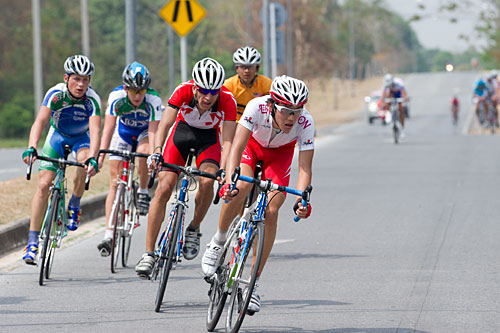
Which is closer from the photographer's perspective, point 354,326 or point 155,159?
point 354,326

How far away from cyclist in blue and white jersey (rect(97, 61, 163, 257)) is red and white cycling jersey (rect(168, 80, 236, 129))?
0.61 meters

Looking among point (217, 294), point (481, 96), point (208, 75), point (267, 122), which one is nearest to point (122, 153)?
point (208, 75)

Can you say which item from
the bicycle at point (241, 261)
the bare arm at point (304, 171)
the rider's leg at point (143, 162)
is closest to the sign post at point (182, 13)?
the rider's leg at point (143, 162)

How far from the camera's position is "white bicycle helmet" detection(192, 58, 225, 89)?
7.71m

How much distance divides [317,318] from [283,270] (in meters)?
2.12

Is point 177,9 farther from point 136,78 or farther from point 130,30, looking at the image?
point 136,78

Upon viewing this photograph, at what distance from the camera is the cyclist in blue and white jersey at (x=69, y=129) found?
8789 millimetres

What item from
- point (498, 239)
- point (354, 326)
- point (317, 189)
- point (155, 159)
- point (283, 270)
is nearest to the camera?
point (354, 326)

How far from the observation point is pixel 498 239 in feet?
35.7

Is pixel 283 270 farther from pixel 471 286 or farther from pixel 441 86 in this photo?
pixel 441 86

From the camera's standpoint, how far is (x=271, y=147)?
779 cm

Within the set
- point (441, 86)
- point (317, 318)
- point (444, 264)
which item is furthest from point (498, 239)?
point (441, 86)

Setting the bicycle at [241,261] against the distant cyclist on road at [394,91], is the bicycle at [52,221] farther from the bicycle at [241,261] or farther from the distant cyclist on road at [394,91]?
the distant cyclist on road at [394,91]

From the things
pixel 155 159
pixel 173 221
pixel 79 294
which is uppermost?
pixel 155 159
